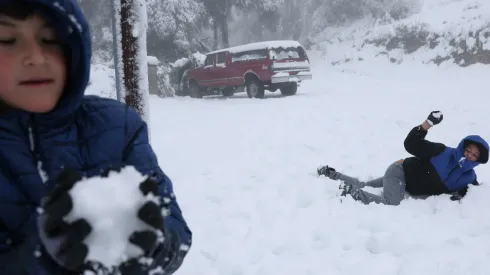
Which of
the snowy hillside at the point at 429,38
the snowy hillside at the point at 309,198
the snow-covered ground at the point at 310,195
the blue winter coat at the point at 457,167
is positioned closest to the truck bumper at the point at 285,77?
the snow-covered ground at the point at 310,195

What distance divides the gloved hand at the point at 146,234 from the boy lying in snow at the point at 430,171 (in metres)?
4.26

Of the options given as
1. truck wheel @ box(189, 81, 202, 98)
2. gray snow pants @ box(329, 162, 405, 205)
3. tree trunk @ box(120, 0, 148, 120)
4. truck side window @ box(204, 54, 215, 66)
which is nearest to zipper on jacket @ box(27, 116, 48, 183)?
tree trunk @ box(120, 0, 148, 120)

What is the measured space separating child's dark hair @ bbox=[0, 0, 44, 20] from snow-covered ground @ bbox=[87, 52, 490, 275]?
8.63ft

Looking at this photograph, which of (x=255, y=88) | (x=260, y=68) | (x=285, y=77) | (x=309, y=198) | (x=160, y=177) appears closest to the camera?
(x=160, y=177)

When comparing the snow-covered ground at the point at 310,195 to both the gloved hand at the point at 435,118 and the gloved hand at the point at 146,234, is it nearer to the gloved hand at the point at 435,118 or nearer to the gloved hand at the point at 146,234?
the gloved hand at the point at 435,118

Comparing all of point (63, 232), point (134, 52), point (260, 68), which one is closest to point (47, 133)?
point (63, 232)

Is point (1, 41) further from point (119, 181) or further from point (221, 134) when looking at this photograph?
point (221, 134)

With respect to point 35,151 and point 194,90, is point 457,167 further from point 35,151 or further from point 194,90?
point 194,90

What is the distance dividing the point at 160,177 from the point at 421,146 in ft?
14.8

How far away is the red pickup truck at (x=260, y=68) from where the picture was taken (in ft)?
47.4

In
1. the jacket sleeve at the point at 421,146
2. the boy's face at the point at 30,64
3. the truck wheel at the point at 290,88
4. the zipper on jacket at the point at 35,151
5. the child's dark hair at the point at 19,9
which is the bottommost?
the jacket sleeve at the point at 421,146

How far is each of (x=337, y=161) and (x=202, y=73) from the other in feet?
36.9

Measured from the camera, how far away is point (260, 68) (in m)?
14.6

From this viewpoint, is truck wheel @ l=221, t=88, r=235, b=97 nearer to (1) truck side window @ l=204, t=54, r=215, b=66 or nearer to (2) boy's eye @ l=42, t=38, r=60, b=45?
(1) truck side window @ l=204, t=54, r=215, b=66
